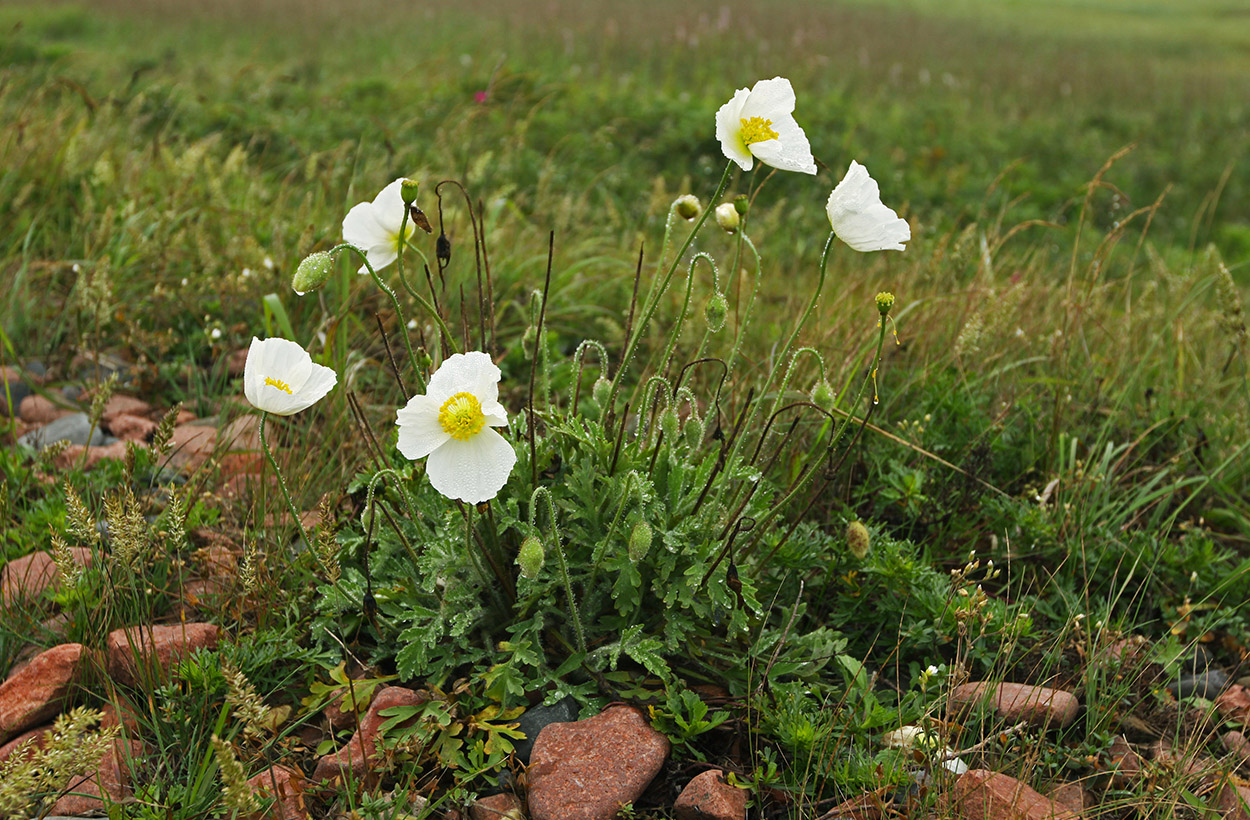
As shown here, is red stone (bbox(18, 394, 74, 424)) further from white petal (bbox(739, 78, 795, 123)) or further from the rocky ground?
white petal (bbox(739, 78, 795, 123))

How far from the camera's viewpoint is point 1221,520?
285 centimetres

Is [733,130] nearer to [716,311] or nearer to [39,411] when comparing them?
[716,311]

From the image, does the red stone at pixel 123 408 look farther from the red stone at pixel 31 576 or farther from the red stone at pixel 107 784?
the red stone at pixel 107 784

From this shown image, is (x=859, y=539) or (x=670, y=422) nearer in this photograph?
(x=670, y=422)

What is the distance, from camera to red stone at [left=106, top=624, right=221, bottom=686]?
1893 millimetres

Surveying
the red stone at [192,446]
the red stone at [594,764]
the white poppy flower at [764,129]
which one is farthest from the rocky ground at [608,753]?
the white poppy flower at [764,129]

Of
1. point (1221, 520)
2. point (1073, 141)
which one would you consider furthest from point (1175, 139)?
point (1221, 520)

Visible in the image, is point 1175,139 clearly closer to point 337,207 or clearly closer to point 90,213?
point 337,207

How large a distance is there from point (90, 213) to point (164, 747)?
273 cm

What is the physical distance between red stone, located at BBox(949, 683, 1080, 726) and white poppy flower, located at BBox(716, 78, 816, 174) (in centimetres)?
115

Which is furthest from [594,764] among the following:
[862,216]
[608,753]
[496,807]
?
[862,216]

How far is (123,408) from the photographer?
122 inches

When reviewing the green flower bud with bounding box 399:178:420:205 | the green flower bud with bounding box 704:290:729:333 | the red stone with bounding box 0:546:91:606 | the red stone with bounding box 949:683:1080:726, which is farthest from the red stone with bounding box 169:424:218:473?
the red stone with bounding box 949:683:1080:726

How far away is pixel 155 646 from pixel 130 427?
4.30 ft
